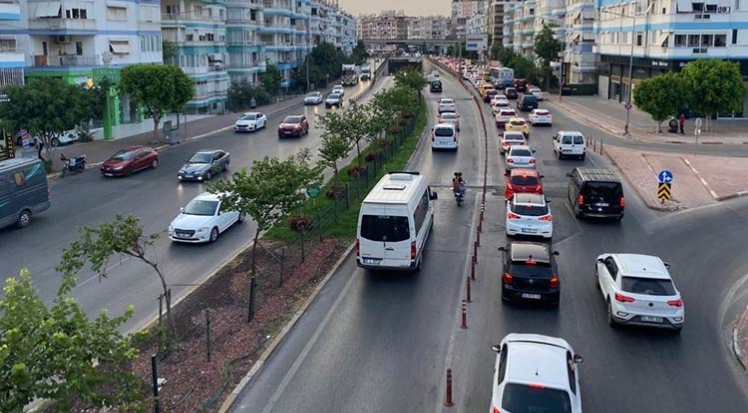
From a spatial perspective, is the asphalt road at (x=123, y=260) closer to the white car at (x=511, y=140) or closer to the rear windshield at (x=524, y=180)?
the rear windshield at (x=524, y=180)

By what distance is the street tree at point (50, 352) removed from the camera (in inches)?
299

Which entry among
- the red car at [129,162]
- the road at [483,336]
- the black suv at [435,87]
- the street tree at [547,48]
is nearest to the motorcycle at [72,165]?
the red car at [129,162]

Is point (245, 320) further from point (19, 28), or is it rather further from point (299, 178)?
point (19, 28)

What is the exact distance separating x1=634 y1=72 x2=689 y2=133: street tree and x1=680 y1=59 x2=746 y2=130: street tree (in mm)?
616

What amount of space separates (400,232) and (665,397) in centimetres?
821

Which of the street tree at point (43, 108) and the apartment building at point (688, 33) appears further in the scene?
the apartment building at point (688, 33)

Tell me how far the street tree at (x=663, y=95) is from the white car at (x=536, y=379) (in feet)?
132

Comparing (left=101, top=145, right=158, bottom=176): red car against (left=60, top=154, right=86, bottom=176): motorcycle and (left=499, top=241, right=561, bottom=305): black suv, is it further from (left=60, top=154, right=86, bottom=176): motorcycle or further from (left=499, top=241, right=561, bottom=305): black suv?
(left=499, top=241, right=561, bottom=305): black suv

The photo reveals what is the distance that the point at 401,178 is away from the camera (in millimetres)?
22875

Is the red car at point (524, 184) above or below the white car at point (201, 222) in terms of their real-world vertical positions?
above

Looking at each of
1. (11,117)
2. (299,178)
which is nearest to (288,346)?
(299,178)

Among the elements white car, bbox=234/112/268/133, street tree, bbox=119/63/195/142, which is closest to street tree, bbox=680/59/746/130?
white car, bbox=234/112/268/133

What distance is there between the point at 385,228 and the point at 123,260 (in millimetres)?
8589

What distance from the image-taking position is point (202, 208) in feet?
83.3
